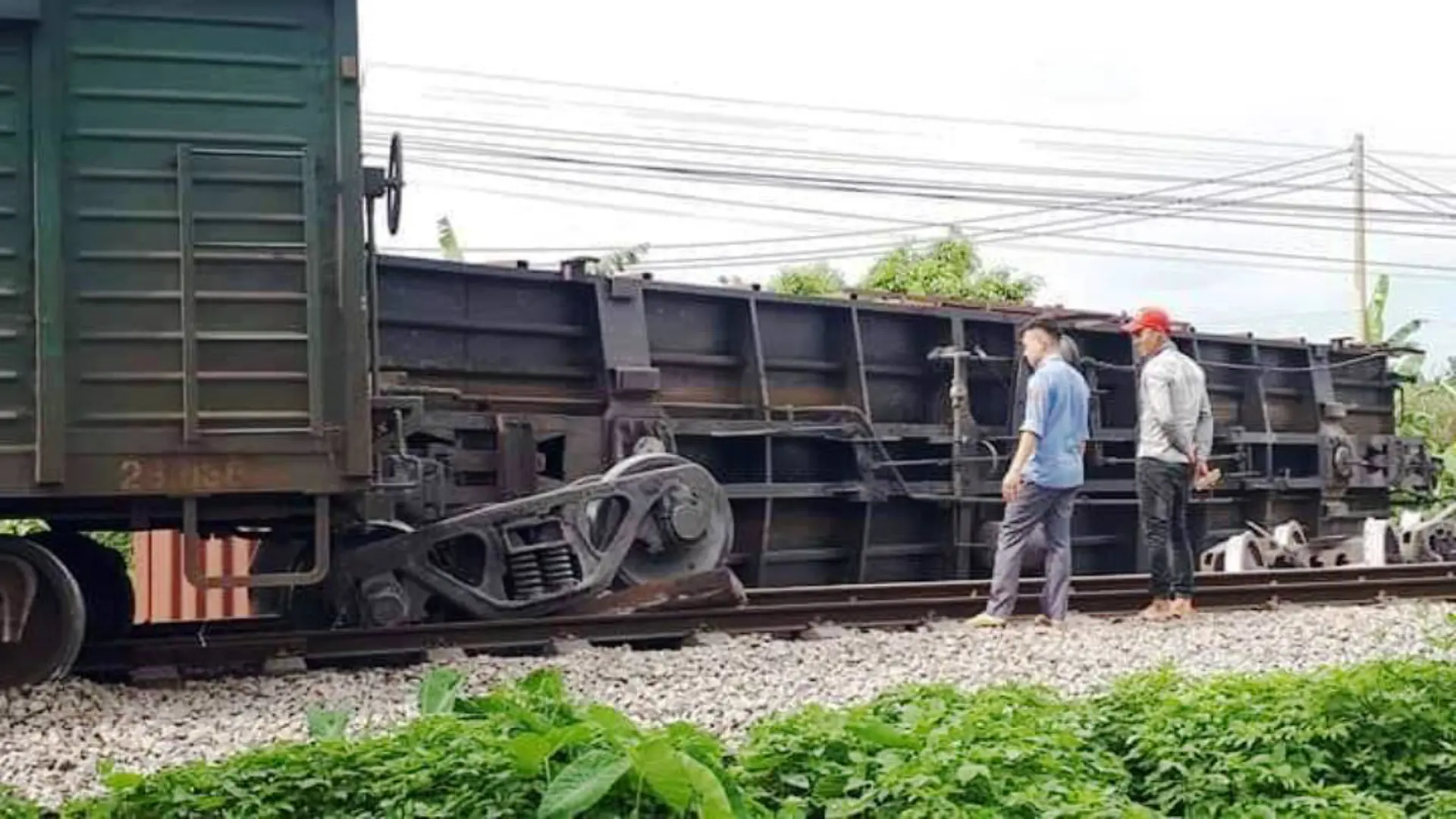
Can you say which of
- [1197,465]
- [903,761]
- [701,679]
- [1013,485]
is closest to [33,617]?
[701,679]

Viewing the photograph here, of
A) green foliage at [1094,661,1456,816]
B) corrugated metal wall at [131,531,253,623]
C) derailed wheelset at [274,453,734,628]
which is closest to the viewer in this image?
green foliage at [1094,661,1456,816]

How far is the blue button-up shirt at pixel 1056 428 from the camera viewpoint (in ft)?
29.0

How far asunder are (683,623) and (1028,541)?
2038 mm

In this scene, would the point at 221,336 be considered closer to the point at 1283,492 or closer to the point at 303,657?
the point at 303,657

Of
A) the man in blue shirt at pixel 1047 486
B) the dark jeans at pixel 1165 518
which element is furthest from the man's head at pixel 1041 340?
the dark jeans at pixel 1165 518

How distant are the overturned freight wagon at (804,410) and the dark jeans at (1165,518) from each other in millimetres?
1896

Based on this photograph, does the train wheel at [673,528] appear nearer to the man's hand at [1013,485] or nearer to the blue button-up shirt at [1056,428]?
the man's hand at [1013,485]

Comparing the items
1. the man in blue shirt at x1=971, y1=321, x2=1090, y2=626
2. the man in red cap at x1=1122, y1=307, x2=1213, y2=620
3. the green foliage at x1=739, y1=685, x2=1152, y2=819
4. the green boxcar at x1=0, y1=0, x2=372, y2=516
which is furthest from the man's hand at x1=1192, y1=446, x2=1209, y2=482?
the green foliage at x1=739, y1=685, x2=1152, y2=819

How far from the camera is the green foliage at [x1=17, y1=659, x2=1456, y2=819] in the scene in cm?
360

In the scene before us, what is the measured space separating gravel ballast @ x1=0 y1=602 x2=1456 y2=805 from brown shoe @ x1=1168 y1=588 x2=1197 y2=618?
0.24m

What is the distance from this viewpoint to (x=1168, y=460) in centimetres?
934

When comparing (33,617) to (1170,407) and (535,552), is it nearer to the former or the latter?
(535,552)

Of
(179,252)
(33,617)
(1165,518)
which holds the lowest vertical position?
(33,617)

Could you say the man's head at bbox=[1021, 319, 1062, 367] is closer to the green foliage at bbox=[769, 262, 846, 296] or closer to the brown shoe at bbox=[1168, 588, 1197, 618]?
the brown shoe at bbox=[1168, 588, 1197, 618]
